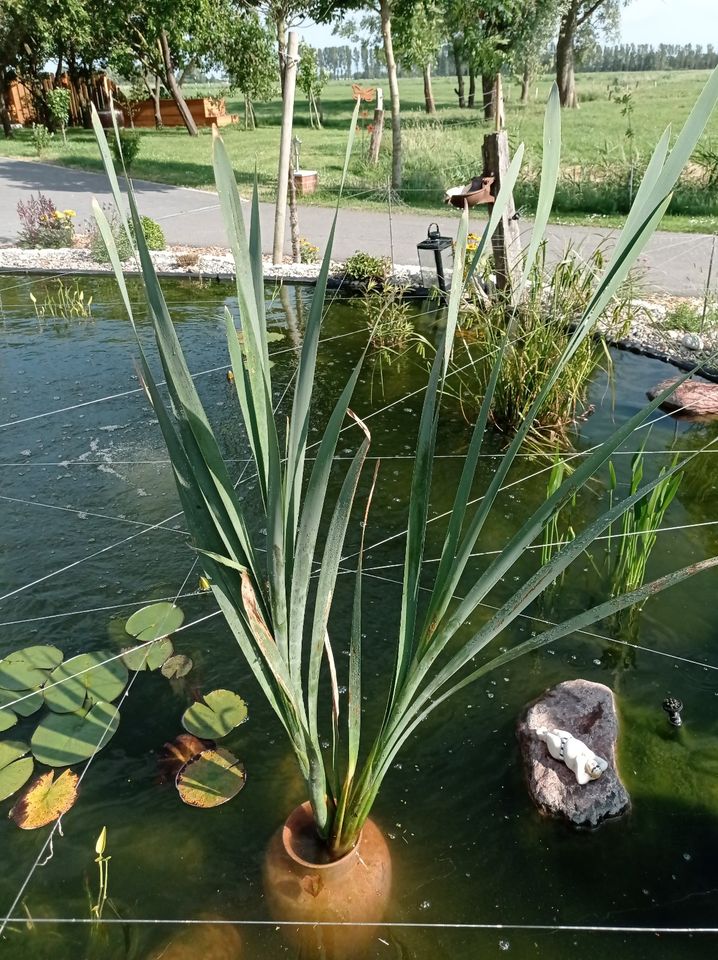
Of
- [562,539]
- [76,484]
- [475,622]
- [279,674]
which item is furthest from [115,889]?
[76,484]

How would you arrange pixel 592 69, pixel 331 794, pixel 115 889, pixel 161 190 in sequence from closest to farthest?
1. pixel 331 794
2. pixel 115 889
3. pixel 161 190
4. pixel 592 69

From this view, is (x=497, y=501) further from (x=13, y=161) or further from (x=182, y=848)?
(x=13, y=161)

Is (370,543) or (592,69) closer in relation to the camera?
(370,543)

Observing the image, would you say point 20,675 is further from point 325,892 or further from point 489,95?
point 489,95

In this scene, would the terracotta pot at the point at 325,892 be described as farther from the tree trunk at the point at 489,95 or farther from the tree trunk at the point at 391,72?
the tree trunk at the point at 391,72

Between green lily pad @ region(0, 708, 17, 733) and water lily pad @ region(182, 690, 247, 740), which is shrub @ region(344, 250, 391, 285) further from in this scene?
green lily pad @ region(0, 708, 17, 733)

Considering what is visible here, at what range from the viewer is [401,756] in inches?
72.4

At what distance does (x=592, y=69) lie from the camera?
5053cm

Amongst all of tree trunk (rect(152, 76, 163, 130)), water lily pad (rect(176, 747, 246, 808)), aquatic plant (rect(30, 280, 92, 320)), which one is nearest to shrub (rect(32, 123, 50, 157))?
tree trunk (rect(152, 76, 163, 130))

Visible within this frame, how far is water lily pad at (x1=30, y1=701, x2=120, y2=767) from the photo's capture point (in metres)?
1.80

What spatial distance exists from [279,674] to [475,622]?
148 centimetres

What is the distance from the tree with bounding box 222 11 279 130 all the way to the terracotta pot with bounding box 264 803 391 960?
18125 millimetres

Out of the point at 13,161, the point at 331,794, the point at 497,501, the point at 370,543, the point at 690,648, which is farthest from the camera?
the point at 13,161

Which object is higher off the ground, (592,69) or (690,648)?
(592,69)
